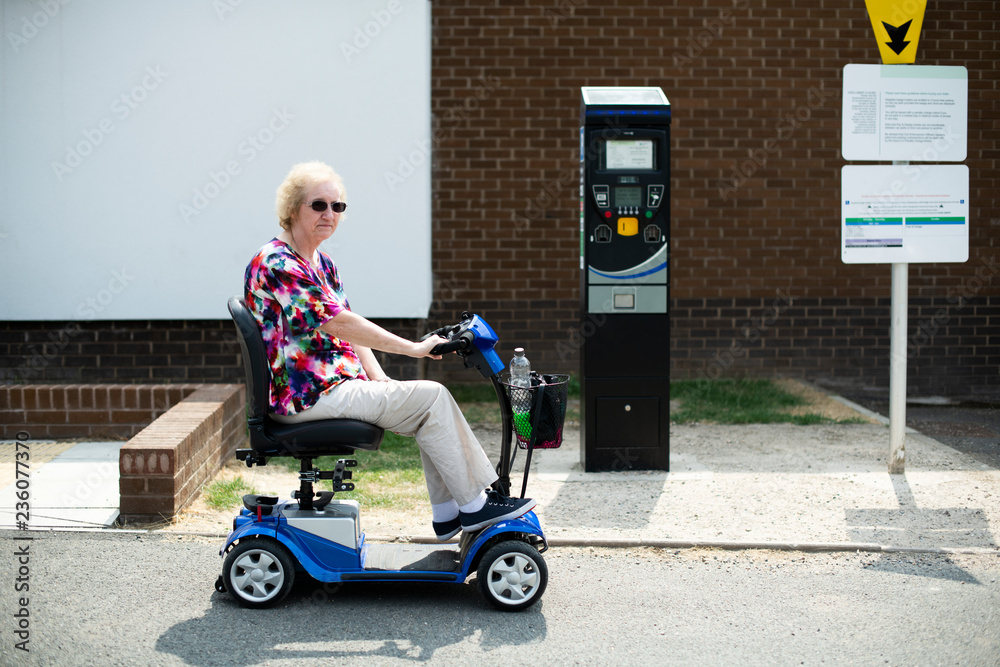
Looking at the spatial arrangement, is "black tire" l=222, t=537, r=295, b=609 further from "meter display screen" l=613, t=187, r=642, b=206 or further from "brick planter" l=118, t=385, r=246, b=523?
"meter display screen" l=613, t=187, r=642, b=206

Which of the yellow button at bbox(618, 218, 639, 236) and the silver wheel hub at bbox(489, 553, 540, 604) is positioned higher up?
the yellow button at bbox(618, 218, 639, 236)

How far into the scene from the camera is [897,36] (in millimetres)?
5488

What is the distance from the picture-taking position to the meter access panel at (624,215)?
5.48 metres

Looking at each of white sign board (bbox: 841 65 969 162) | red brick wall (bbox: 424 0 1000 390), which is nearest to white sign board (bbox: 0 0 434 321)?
red brick wall (bbox: 424 0 1000 390)

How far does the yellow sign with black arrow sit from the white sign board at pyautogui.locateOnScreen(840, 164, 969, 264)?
0.67 meters

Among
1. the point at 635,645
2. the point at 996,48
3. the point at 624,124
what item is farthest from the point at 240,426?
the point at 996,48

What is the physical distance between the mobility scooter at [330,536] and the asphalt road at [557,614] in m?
0.13

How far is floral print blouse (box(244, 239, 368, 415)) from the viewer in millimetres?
3643

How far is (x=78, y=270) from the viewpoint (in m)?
7.42

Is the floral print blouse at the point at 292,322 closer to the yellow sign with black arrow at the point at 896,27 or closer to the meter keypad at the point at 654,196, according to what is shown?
the meter keypad at the point at 654,196

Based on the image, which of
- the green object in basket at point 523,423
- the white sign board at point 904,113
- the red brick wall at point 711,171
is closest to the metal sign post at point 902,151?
the white sign board at point 904,113

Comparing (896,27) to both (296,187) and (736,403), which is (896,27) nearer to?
(736,403)

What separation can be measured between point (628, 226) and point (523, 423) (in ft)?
6.94

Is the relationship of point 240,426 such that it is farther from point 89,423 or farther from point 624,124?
point 624,124
